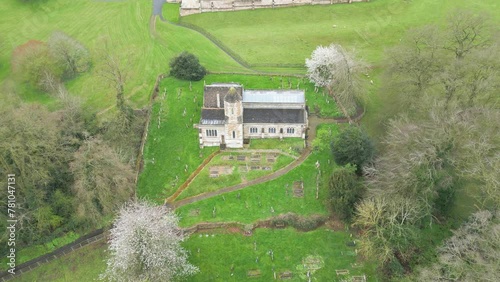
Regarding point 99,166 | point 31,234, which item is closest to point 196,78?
point 99,166

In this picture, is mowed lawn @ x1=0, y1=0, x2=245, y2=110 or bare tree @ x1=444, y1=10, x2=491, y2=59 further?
mowed lawn @ x1=0, y1=0, x2=245, y2=110

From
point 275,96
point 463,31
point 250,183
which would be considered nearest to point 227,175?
point 250,183

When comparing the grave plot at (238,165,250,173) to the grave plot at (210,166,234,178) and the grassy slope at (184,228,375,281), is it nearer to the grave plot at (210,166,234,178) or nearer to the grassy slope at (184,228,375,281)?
the grave plot at (210,166,234,178)

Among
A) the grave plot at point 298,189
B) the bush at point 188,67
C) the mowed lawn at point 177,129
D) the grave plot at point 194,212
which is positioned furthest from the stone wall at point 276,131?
the bush at point 188,67

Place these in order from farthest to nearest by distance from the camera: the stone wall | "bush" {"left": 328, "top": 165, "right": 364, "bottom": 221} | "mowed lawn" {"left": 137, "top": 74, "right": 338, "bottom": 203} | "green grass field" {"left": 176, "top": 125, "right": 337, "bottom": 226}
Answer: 1. the stone wall
2. "mowed lawn" {"left": 137, "top": 74, "right": 338, "bottom": 203}
3. "green grass field" {"left": 176, "top": 125, "right": 337, "bottom": 226}
4. "bush" {"left": 328, "top": 165, "right": 364, "bottom": 221}

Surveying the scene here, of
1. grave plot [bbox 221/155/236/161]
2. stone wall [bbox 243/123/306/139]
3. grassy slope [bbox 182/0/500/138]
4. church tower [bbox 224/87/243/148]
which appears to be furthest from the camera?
grassy slope [bbox 182/0/500/138]

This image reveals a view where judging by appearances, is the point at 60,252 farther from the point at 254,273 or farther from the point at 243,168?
the point at 243,168

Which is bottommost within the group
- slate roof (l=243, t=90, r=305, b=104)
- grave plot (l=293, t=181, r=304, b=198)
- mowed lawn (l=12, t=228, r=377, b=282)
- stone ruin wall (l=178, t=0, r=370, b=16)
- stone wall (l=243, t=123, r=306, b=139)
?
mowed lawn (l=12, t=228, r=377, b=282)

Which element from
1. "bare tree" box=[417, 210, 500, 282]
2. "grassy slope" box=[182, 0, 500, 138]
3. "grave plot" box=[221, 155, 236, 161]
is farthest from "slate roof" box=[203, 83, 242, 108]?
"bare tree" box=[417, 210, 500, 282]
